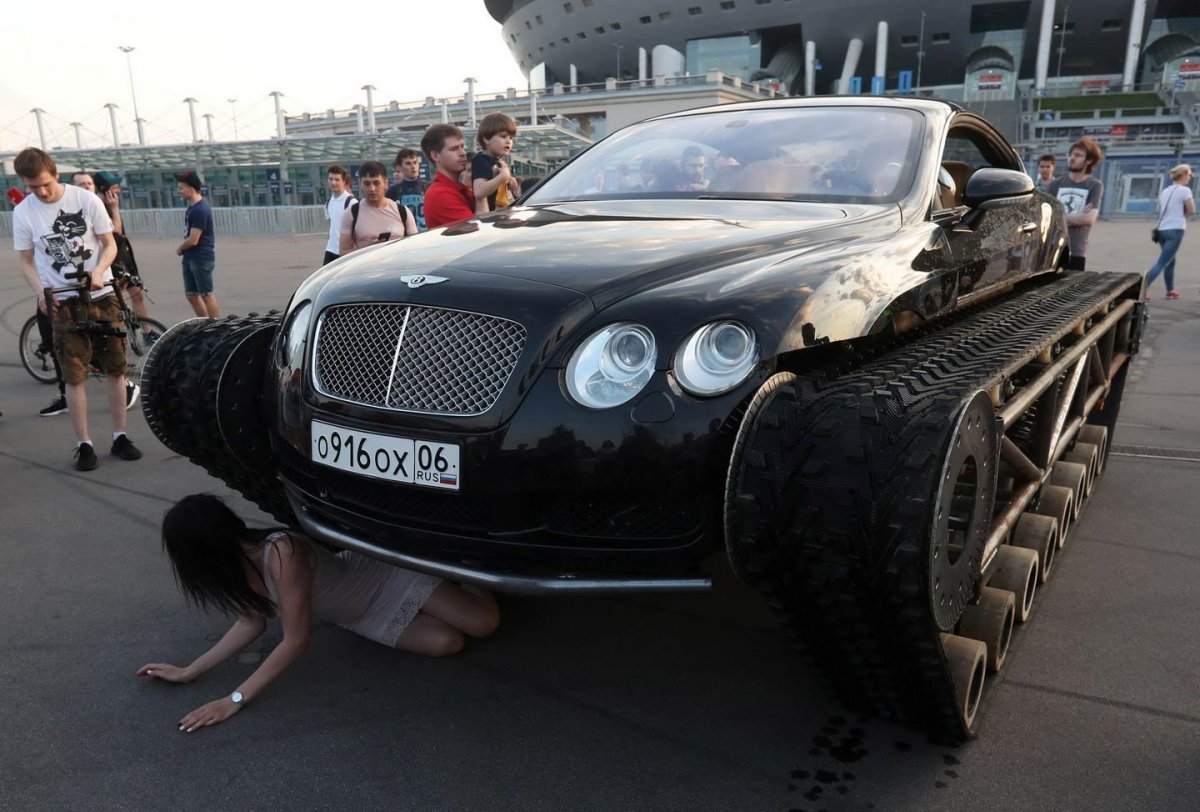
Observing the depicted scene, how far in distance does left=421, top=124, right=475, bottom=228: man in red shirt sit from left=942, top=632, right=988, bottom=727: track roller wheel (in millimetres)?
4521

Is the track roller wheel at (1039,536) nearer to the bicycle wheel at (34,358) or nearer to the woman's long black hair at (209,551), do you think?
the woman's long black hair at (209,551)

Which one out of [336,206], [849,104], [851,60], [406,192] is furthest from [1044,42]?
[849,104]

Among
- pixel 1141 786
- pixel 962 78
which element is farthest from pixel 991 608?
pixel 962 78

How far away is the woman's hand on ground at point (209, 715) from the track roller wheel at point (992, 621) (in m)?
2.25

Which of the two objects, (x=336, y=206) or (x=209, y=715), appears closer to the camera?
(x=209, y=715)

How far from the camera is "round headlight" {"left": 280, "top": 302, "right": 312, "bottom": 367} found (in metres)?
2.83

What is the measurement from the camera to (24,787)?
242cm

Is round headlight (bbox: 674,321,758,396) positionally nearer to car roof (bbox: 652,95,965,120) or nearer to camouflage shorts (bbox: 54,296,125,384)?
car roof (bbox: 652,95,965,120)

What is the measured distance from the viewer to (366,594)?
10.4 ft

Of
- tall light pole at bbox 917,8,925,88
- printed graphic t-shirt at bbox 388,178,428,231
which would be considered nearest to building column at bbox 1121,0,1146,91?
tall light pole at bbox 917,8,925,88

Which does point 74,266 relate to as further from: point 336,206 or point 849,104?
point 849,104

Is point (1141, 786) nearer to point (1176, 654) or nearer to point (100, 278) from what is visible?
point (1176, 654)

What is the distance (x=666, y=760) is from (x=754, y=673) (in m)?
0.59

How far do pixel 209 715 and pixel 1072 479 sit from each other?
3.70 meters
